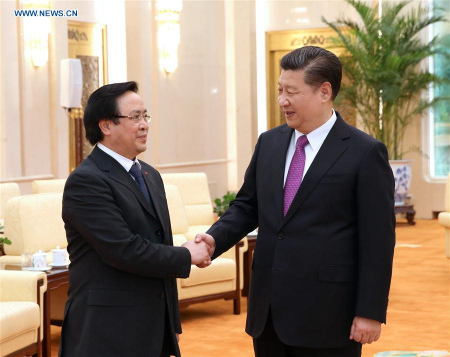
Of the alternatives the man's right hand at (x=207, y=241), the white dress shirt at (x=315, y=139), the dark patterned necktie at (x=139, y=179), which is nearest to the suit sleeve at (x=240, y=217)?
the man's right hand at (x=207, y=241)

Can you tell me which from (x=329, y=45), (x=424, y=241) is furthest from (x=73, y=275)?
(x=329, y=45)

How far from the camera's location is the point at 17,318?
489 cm

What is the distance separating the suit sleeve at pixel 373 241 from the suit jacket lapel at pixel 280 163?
0.29 m

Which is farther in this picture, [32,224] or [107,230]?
[32,224]

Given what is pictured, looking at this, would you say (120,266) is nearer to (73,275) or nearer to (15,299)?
(73,275)

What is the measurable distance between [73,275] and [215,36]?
11.2m

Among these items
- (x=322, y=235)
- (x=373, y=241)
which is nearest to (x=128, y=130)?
(x=322, y=235)

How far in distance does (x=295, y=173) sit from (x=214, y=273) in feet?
13.0

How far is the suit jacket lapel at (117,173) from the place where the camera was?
9.44ft

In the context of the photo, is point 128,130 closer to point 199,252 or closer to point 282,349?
point 199,252

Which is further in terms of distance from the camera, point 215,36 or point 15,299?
point 215,36

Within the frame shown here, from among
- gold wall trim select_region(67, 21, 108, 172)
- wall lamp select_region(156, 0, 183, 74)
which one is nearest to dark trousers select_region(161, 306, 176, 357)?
gold wall trim select_region(67, 21, 108, 172)

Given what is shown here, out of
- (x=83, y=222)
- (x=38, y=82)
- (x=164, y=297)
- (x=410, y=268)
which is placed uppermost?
(x=38, y=82)

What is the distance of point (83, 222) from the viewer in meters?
2.77
